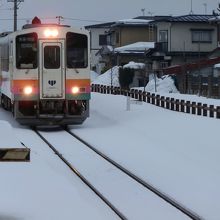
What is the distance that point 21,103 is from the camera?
59.9ft

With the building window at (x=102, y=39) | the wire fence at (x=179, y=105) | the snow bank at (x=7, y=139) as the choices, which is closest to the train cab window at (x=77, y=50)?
the wire fence at (x=179, y=105)

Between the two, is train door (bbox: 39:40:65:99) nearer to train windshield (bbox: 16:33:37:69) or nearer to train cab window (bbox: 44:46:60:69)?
train cab window (bbox: 44:46:60:69)

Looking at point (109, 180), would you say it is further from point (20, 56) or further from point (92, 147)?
point (20, 56)

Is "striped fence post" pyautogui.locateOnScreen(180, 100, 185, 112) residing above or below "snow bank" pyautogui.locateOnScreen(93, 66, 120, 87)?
below

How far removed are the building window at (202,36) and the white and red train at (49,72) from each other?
117 ft

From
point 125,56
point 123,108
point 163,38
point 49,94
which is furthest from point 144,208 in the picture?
point 125,56

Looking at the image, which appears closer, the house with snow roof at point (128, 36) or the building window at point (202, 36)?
the building window at point (202, 36)

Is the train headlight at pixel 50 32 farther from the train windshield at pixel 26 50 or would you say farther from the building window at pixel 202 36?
the building window at pixel 202 36

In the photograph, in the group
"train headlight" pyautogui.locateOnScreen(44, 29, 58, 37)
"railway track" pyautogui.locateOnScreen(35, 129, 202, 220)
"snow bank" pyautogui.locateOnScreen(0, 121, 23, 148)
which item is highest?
"train headlight" pyautogui.locateOnScreen(44, 29, 58, 37)

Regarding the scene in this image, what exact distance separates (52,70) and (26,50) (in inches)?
36.5

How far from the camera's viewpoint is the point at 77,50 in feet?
60.5

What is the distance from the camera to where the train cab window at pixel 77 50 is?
18.3 meters

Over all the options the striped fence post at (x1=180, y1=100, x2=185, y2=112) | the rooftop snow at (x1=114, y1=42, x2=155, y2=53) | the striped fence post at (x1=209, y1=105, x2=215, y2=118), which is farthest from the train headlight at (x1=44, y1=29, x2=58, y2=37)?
the rooftop snow at (x1=114, y1=42, x2=155, y2=53)

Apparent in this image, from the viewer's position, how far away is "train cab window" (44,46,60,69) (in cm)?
1812
